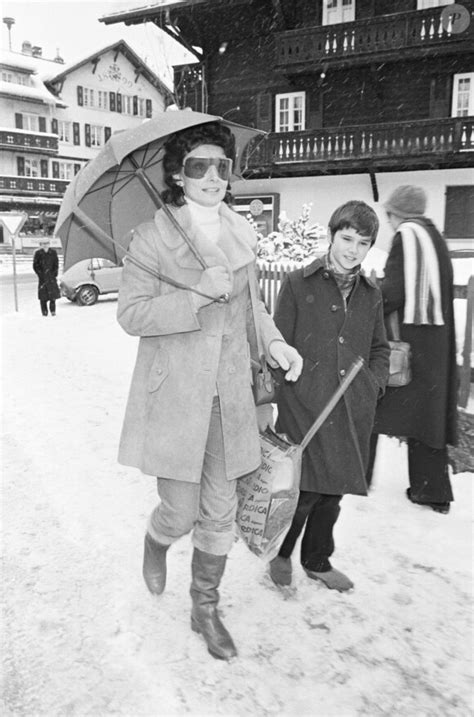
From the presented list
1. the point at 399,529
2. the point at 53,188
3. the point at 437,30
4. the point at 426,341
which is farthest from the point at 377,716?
the point at 53,188

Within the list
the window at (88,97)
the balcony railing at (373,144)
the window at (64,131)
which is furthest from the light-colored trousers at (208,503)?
the window at (88,97)

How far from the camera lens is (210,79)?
2144cm

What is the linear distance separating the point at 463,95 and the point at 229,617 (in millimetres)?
18977

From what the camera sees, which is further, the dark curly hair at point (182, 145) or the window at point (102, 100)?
the window at point (102, 100)

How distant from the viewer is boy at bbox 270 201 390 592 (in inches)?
112

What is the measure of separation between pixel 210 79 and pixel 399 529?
20600 millimetres

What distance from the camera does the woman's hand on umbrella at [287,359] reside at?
8.41 feet

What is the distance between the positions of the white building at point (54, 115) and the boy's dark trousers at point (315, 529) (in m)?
40.7

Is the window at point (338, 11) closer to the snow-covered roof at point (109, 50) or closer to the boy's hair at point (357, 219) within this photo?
the boy's hair at point (357, 219)

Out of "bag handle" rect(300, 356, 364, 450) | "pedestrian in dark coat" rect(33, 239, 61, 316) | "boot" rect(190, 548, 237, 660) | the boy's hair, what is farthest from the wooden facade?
"boot" rect(190, 548, 237, 660)

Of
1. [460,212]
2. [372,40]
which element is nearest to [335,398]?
[460,212]

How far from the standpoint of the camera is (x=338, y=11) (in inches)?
768

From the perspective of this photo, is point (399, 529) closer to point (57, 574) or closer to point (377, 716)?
point (377, 716)

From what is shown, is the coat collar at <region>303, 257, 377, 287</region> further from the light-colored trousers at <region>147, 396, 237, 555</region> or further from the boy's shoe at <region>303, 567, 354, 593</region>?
the boy's shoe at <region>303, 567, 354, 593</region>
